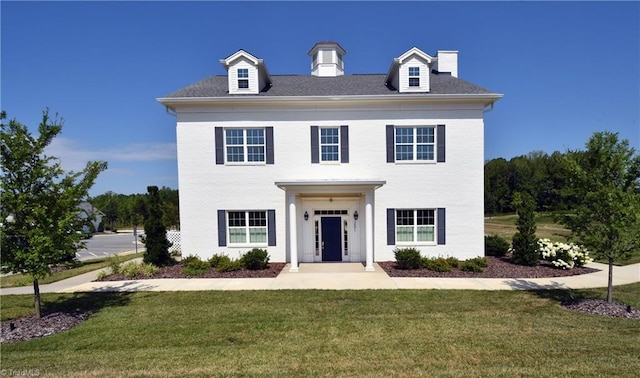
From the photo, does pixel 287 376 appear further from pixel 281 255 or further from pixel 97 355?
pixel 281 255

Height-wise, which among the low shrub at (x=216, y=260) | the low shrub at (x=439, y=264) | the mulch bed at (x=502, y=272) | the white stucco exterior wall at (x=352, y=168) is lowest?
the mulch bed at (x=502, y=272)

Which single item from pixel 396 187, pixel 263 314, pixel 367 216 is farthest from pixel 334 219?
pixel 263 314

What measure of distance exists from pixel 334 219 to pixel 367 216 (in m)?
2.04

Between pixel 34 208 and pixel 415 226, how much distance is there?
44.3ft

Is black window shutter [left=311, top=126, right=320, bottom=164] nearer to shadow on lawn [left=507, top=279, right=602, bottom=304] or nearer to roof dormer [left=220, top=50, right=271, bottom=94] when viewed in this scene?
roof dormer [left=220, top=50, right=271, bottom=94]

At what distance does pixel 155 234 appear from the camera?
15156mm

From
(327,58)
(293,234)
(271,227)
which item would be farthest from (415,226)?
(327,58)

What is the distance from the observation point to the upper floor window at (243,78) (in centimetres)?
1557

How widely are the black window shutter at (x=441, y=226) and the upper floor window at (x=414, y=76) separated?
5943 mm

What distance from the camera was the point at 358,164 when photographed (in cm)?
1526

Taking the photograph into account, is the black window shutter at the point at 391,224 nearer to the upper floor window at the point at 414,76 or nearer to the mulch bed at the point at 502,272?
the mulch bed at the point at 502,272

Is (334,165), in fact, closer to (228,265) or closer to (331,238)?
(331,238)

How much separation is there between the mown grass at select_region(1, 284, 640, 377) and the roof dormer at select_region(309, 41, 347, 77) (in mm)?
12926

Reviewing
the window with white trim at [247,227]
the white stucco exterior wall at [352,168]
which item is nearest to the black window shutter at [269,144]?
the white stucco exterior wall at [352,168]
